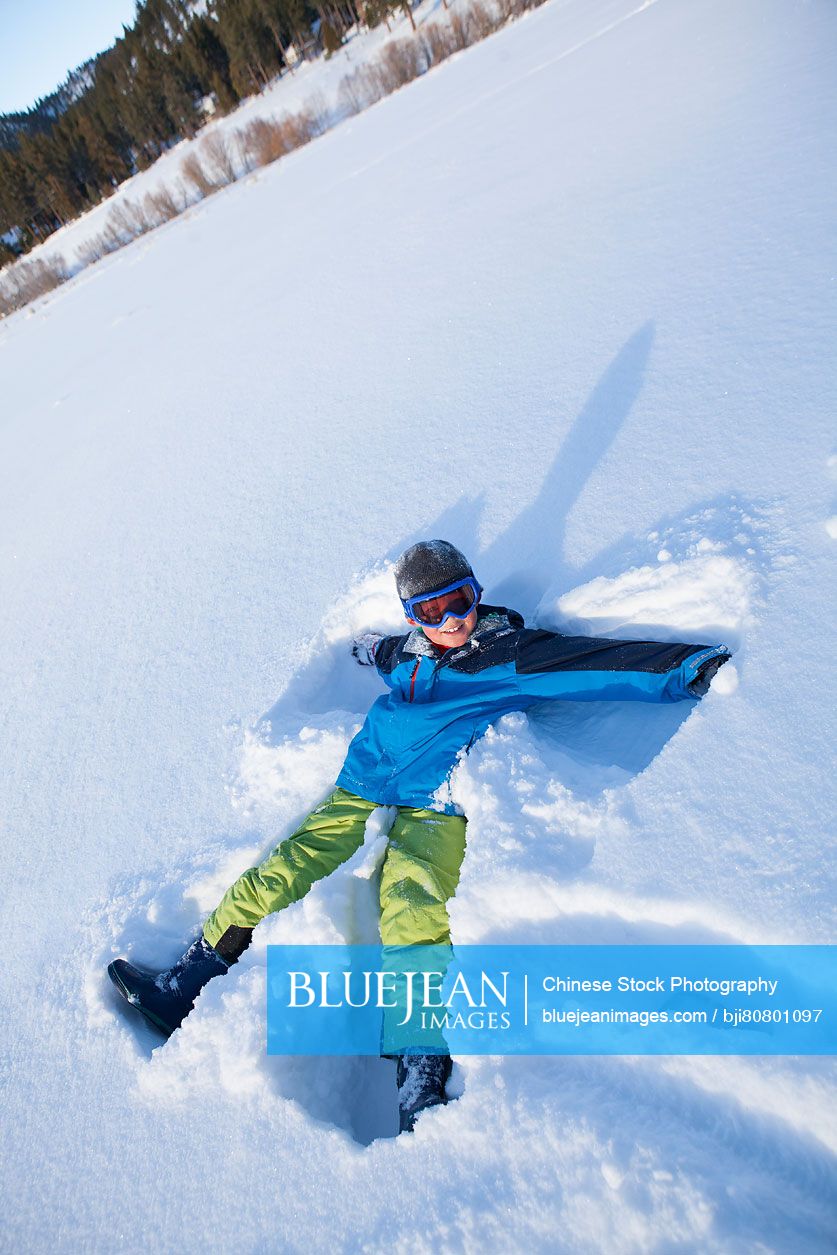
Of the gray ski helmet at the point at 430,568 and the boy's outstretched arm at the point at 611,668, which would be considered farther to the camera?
the gray ski helmet at the point at 430,568

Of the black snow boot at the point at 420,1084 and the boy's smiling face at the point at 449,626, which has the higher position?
the boy's smiling face at the point at 449,626

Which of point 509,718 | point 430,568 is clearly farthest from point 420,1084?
point 430,568

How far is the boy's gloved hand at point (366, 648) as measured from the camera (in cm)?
248

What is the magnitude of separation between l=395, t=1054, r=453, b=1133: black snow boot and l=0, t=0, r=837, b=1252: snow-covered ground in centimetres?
11

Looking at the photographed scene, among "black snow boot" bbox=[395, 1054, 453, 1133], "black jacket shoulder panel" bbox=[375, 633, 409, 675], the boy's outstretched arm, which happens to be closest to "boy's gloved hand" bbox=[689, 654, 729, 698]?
the boy's outstretched arm

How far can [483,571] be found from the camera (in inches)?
97.7

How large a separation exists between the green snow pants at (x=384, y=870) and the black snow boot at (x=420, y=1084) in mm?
258

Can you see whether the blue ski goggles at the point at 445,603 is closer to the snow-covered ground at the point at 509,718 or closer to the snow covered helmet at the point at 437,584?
the snow covered helmet at the point at 437,584

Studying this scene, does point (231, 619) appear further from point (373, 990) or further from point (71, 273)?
point (71, 273)

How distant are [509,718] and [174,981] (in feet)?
4.12

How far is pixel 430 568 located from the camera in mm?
2062

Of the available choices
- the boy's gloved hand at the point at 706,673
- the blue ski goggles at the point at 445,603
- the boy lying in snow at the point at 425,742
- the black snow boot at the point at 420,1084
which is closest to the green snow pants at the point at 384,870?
the boy lying in snow at the point at 425,742

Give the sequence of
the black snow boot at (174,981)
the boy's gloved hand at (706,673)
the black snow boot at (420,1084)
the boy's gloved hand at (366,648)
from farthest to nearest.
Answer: the boy's gloved hand at (366,648), the black snow boot at (174,981), the boy's gloved hand at (706,673), the black snow boot at (420,1084)

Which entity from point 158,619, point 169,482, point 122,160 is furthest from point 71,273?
point 158,619
